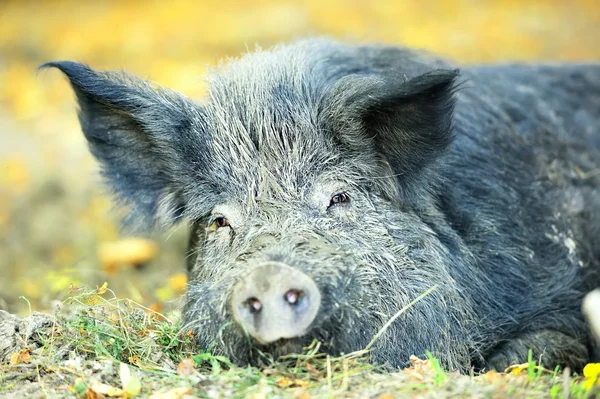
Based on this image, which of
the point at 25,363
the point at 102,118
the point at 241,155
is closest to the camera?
the point at 25,363

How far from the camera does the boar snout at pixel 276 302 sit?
344 cm

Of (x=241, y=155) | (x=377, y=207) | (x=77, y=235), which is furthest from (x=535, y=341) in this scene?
(x=77, y=235)

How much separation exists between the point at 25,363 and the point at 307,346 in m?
1.51

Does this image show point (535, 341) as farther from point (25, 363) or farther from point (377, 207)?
point (25, 363)

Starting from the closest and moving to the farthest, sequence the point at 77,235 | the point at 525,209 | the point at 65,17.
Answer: the point at 525,209 < the point at 77,235 < the point at 65,17

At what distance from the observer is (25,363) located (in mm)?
3949

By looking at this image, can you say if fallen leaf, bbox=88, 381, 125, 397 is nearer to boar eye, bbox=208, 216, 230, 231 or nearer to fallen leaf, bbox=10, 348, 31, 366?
fallen leaf, bbox=10, 348, 31, 366

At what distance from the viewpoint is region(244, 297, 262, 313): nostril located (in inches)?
137

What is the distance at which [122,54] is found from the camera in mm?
13570

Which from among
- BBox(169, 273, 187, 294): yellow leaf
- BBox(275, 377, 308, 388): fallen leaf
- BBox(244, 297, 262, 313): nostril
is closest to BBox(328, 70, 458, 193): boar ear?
BBox(244, 297, 262, 313): nostril

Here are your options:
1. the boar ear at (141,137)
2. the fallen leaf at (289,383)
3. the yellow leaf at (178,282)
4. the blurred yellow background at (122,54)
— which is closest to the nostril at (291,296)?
the fallen leaf at (289,383)

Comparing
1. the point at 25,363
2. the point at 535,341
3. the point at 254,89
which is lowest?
the point at 535,341

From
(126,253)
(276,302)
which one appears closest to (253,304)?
(276,302)

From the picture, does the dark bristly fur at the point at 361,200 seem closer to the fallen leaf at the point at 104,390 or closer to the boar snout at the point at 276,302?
the boar snout at the point at 276,302
